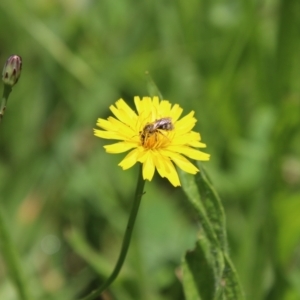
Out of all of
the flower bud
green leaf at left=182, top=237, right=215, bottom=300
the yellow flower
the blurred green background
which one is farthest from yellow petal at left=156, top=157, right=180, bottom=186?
the blurred green background

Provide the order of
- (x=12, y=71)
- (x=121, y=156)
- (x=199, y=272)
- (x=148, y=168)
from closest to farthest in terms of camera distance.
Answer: (x=148, y=168)
(x=12, y=71)
(x=199, y=272)
(x=121, y=156)

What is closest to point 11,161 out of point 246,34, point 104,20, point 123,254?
point 104,20

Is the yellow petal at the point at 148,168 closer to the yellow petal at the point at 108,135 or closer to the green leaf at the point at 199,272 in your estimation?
the yellow petal at the point at 108,135

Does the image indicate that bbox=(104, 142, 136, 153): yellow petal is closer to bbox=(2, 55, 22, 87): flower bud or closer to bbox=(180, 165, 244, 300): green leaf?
bbox=(180, 165, 244, 300): green leaf

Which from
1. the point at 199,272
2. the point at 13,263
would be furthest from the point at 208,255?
the point at 13,263

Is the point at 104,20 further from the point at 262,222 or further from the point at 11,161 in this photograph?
the point at 262,222

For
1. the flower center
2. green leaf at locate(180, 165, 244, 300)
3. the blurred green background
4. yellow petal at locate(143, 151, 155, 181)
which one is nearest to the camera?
yellow petal at locate(143, 151, 155, 181)

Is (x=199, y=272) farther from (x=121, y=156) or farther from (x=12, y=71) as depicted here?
(x=121, y=156)
